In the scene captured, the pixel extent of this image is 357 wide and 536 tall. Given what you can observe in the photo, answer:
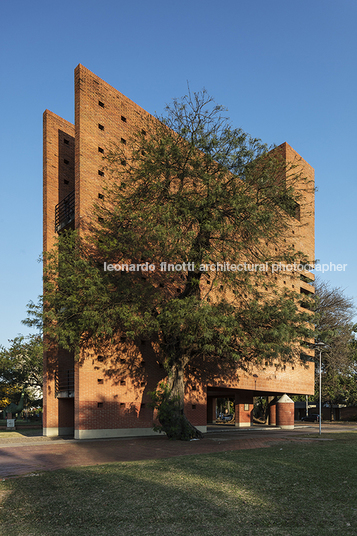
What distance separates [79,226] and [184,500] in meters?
16.1

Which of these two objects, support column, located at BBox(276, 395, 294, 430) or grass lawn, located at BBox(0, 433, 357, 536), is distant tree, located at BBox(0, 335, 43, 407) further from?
grass lawn, located at BBox(0, 433, 357, 536)

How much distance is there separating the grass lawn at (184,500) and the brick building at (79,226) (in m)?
10.7

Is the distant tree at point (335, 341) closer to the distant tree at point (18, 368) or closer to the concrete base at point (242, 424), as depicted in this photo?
the concrete base at point (242, 424)

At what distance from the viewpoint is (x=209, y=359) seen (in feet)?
80.5

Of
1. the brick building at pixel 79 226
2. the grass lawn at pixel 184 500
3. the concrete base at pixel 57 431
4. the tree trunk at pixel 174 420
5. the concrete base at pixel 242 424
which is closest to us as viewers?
the grass lawn at pixel 184 500

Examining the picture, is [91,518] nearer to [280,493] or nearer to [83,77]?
[280,493]

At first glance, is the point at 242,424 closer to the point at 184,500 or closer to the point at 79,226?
the point at 79,226

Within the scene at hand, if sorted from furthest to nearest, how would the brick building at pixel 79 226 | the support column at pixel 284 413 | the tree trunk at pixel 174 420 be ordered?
the support column at pixel 284 413 → the brick building at pixel 79 226 → the tree trunk at pixel 174 420

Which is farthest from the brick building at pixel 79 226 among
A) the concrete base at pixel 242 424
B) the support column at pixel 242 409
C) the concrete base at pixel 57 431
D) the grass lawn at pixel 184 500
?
the grass lawn at pixel 184 500

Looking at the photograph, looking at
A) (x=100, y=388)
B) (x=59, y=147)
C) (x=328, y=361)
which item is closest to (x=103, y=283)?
(x=100, y=388)

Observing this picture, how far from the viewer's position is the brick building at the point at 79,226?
68.5 ft

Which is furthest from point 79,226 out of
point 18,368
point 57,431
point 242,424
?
point 18,368

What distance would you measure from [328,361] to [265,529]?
138 ft

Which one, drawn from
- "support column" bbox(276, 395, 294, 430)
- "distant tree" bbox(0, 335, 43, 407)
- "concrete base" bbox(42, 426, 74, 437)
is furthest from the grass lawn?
"distant tree" bbox(0, 335, 43, 407)
